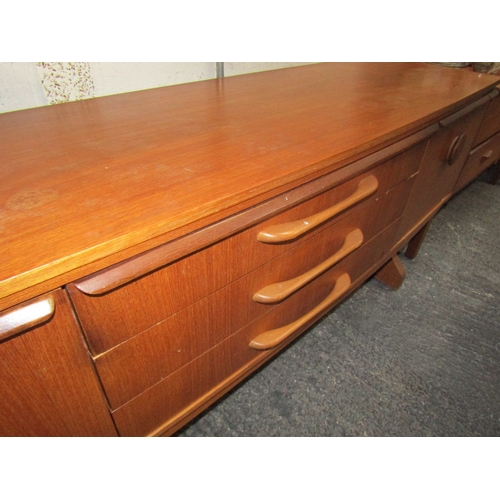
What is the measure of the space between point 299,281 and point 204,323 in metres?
0.17

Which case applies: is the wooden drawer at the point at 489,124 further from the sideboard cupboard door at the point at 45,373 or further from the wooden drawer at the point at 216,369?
the sideboard cupboard door at the point at 45,373

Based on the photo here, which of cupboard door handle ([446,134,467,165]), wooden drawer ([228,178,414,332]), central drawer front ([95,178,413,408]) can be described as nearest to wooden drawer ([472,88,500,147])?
cupboard door handle ([446,134,467,165])

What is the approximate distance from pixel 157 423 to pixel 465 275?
1195mm

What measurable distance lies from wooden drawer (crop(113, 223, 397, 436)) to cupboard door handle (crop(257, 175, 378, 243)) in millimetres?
177

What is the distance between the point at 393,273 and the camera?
45.5 inches

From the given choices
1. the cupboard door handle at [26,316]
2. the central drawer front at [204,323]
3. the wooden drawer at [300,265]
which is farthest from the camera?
the wooden drawer at [300,265]

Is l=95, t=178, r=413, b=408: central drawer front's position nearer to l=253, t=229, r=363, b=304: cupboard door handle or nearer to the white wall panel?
l=253, t=229, r=363, b=304: cupboard door handle

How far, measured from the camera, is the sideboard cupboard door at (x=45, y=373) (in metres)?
0.28

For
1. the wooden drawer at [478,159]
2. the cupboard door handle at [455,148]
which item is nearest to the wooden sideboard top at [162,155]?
the cupboard door handle at [455,148]

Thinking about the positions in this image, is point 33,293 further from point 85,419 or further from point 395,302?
point 395,302
